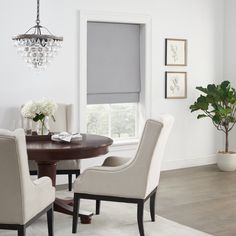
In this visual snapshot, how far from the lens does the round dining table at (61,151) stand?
3836 millimetres

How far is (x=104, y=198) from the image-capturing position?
3.96m

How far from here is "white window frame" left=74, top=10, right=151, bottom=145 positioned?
5926 millimetres

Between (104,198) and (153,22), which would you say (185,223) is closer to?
(104,198)

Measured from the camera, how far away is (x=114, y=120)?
6.50 m

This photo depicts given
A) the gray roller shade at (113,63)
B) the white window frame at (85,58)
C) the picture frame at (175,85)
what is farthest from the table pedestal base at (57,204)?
the picture frame at (175,85)

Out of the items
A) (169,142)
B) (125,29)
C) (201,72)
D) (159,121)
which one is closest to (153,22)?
(125,29)

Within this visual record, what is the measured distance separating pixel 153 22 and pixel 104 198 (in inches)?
129

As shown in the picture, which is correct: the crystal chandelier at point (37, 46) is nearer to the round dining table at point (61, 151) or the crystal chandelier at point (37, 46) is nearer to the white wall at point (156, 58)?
the round dining table at point (61, 151)

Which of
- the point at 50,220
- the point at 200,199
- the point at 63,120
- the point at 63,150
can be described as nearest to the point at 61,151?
the point at 63,150

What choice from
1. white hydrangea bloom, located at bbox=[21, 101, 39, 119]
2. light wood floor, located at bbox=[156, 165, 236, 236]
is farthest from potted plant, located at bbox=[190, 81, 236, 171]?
white hydrangea bloom, located at bbox=[21, 101, 39, 119]

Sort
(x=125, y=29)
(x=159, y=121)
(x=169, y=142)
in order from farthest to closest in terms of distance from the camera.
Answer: (x=169, y=142) < (x=125, y=29) < (x=159, y=121)

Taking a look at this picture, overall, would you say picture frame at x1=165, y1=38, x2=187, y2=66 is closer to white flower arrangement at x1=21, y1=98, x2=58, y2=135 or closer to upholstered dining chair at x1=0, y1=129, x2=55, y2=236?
white flower arrangement at x1=21, y1=98, x2=58, y2=135

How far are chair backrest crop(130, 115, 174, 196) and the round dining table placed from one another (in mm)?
379

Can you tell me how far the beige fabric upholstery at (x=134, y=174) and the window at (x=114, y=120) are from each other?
7.70 feet
